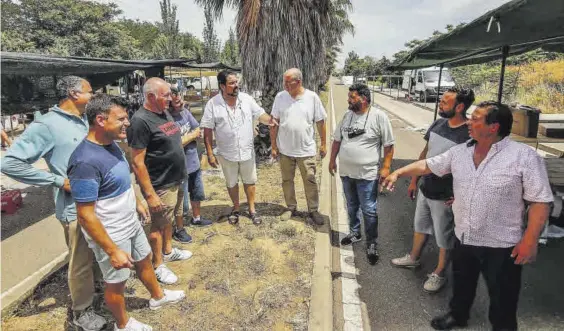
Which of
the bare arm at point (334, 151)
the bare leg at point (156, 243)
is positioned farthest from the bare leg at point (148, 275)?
the bare arm at point (334, 151)

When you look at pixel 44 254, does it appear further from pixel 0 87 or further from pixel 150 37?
pixel 150 37

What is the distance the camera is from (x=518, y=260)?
2314 mm

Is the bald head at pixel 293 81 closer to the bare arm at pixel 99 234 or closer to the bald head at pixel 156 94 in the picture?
the bald head at pixel 156 94

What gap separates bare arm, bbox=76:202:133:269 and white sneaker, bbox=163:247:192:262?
58.1 inches

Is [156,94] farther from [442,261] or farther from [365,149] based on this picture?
[442,261]

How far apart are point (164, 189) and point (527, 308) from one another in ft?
11.2

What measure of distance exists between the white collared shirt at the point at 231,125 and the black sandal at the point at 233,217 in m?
0.81

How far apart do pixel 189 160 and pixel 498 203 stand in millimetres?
3301

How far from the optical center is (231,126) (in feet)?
14.1

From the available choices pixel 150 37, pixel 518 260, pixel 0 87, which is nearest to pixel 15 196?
pixel 0 87

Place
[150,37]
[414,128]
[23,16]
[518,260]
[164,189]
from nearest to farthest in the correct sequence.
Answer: [518,260], [164,189], [414,128], [23,16], [150,37]

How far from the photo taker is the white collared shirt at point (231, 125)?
429 cm

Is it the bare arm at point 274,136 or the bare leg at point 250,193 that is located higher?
the bare arm at point 274,136

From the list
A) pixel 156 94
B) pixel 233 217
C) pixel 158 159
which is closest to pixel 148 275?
pixel 158 159
